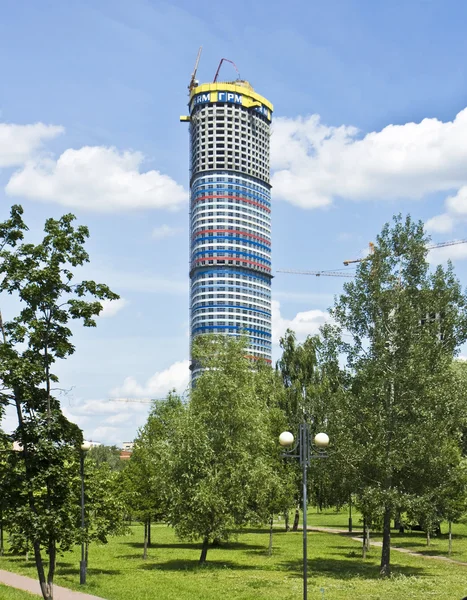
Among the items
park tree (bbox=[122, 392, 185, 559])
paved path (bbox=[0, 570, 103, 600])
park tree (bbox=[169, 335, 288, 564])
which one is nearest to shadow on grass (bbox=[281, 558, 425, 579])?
park tree (bbox=[169, 335, 288, 564])

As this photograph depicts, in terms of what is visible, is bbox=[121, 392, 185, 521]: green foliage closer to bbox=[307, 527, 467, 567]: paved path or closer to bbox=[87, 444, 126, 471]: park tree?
bbox=[307, 527, 467, 567]: paved path

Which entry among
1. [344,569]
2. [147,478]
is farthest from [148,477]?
[344,569]

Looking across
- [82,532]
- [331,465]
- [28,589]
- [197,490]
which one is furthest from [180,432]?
[82,532]

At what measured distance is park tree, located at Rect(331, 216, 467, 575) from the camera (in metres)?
31.6

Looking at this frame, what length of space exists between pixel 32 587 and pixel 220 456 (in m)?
11.7

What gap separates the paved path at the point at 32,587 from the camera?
2408 cm

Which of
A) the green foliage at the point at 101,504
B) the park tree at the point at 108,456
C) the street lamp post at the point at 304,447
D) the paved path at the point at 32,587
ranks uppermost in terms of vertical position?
the street lamp post at the point at 304,447

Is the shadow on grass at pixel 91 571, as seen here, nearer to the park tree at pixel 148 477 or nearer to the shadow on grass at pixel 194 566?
the shadow on grass at pixel 194 566

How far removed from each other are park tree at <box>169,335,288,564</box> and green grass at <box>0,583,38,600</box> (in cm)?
1080

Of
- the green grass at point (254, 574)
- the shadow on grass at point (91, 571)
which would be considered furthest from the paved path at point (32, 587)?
the shadow on grass at point (91, 571)

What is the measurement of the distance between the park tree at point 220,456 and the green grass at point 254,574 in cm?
265

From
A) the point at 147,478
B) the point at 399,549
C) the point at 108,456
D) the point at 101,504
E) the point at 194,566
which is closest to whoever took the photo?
the point at 101,504

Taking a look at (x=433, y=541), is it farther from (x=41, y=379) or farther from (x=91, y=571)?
(x=41, y=379)

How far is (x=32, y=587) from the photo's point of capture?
2739 centimetres
